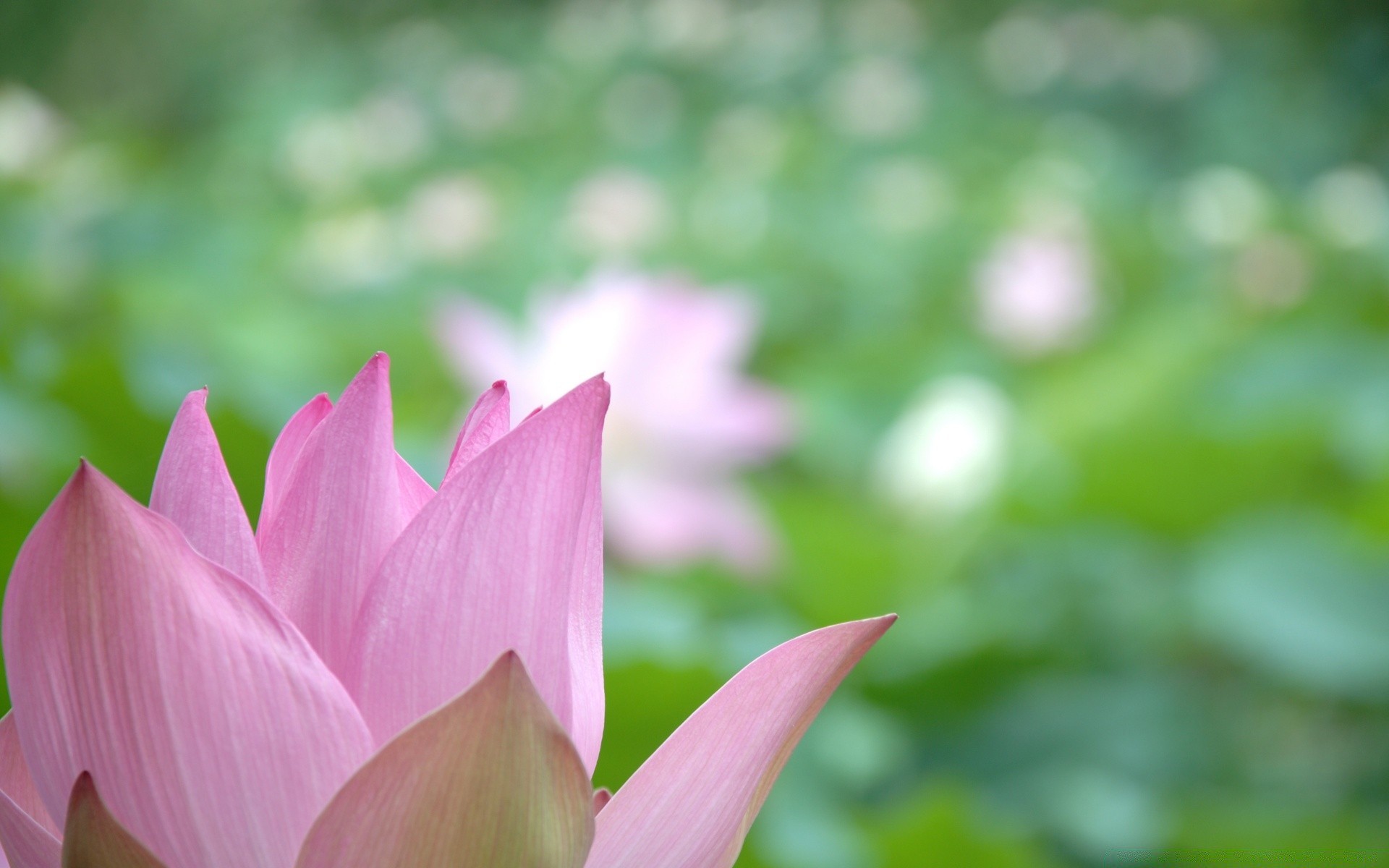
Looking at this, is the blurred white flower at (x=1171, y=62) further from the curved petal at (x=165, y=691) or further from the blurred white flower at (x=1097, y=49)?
the curved petal at (x=165, y=691)

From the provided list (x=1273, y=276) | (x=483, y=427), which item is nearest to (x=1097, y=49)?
(x=1273, y=276)

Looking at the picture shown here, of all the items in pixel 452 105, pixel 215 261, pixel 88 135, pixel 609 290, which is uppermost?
pixel 452 105

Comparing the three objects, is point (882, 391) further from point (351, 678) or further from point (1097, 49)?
point (1097, 49)

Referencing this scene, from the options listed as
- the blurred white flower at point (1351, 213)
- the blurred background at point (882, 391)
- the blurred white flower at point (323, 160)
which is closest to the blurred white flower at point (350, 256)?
the blurred background at point (882, 391)

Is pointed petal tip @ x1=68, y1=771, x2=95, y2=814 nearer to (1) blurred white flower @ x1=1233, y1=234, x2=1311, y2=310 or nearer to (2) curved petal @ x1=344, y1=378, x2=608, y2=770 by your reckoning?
(2) curved petal @ x1=344, y1=378, x2=608, y2=770

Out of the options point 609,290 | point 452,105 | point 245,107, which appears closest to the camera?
point 609,290

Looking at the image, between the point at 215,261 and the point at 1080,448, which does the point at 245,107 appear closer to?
the point at 215,261

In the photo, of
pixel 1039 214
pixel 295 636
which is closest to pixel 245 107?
pixel 1039 214

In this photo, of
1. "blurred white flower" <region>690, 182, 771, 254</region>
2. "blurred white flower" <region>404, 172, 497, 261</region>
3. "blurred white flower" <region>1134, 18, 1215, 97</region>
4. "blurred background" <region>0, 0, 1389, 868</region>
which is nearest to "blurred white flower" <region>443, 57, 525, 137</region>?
"blurred background" <region>0, 0, 1389, 868</region>

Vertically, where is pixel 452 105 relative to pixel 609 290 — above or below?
above
